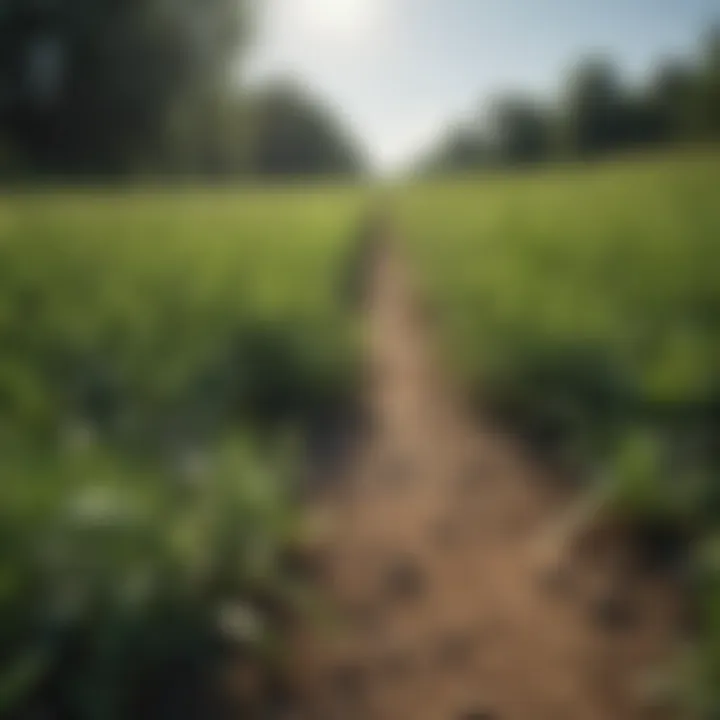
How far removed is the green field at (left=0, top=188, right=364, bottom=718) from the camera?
56.2 inches

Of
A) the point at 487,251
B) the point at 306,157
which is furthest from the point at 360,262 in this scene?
the point at 306,157

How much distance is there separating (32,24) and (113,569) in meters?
1.26

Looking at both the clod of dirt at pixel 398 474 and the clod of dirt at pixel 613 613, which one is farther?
the clod of dirt at pixel 398 474

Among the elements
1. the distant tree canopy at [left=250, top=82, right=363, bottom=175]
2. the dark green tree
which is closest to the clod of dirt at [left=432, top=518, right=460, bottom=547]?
the distant tree canopy at [left=250, top=82, right=363, bottom=175]

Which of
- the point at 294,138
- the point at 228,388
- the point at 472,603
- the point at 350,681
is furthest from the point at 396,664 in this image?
the point at 294,138

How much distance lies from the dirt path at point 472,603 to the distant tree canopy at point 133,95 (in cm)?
99

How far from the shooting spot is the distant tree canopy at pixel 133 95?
7.06 ft

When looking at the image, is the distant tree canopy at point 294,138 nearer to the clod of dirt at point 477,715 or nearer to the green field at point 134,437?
the green field at point 134,437

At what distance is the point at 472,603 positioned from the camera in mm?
1957

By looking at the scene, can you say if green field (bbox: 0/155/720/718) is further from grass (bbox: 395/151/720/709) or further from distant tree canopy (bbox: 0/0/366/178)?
distant tree canopy (bbox: 0/0/366/178)

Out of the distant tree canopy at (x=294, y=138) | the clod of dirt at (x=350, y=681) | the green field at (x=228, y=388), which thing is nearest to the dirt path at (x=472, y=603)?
the clod of dirt at (x=350, y=681)

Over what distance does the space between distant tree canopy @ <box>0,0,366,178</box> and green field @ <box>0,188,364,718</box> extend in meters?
Answer: 0.27

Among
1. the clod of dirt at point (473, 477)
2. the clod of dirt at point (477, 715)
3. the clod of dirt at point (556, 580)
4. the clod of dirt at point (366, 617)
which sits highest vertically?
the clod of dirt at point (473, 477)

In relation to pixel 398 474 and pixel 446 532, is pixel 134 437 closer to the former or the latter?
pixel 446 532
